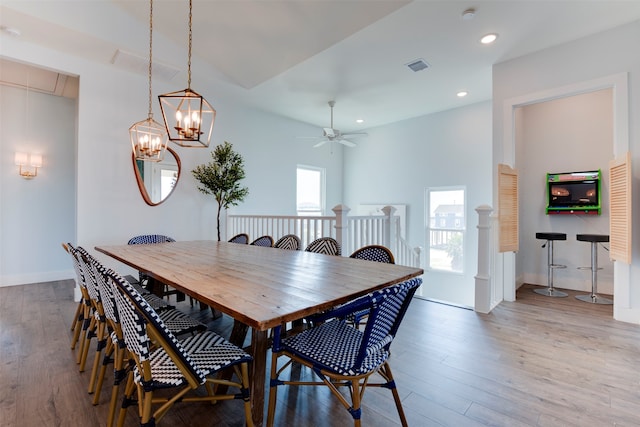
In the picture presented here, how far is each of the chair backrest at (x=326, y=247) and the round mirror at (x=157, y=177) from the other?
2964 mm

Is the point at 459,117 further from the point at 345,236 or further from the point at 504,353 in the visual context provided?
the point at 504,353

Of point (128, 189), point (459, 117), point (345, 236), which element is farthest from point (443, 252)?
point (128, 189)

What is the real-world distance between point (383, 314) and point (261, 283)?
2.15 ft

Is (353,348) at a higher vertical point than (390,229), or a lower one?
lower

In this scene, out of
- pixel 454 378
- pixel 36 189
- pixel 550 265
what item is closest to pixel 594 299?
pixel 550 265

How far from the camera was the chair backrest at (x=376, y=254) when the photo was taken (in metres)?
2.32

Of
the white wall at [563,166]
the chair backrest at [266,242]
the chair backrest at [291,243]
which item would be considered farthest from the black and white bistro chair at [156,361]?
the white wall at [563,166]

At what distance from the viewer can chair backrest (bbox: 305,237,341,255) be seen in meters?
2.82

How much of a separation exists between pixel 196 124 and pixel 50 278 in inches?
182

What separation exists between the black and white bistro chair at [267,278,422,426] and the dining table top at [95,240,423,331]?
15 centimetres

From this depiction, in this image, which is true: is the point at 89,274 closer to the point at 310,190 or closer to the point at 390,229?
the point at 390,229

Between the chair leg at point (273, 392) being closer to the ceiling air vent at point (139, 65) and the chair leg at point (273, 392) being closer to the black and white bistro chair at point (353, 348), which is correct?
the black and white bistro chair at point (353, 348)

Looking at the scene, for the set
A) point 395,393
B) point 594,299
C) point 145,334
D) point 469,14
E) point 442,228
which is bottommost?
point 594,299

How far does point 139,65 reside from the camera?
4.09 metres
